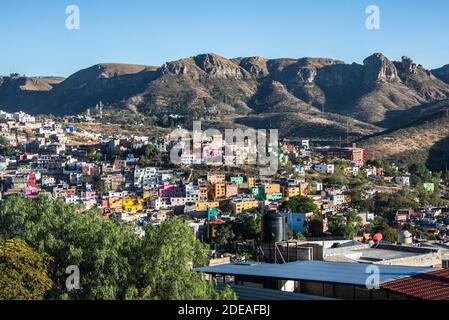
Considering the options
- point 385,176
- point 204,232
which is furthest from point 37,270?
point 385,176

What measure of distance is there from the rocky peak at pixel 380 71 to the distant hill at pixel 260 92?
0.46 ft

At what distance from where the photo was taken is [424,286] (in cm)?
734

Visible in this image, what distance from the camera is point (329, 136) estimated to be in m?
69.4

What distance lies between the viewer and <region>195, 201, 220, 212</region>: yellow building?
33.2 m

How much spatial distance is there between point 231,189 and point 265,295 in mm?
28828

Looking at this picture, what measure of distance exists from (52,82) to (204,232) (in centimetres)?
11461

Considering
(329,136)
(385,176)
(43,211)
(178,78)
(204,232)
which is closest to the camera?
(43,211)

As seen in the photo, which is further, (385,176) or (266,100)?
(266,100)

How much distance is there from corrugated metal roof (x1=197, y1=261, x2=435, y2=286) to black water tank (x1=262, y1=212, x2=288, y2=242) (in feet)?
3.58

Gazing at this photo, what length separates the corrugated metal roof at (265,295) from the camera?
8.00 metres

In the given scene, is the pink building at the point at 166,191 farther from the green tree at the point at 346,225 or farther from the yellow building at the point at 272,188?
the green tree at the point at 346,225

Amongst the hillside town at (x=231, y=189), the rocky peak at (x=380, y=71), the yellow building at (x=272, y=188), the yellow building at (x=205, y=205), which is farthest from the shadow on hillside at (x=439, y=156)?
the rocky peak at (x=380, y=71)

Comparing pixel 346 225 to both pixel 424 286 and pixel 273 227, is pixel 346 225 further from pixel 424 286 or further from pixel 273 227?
pixel 424 286
